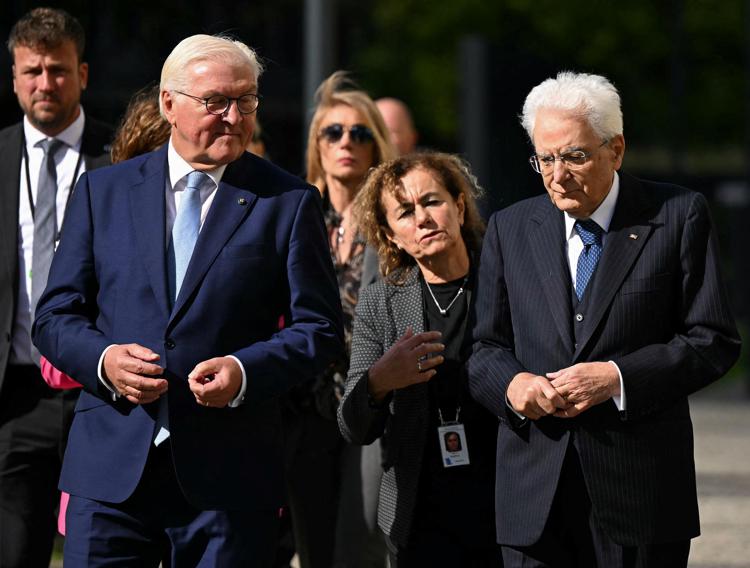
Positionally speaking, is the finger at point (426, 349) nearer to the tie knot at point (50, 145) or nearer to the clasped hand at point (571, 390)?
the clasped hand at point (571, 390)

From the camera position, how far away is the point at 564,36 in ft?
108

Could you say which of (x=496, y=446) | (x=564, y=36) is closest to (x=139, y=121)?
(x=496, y=446)

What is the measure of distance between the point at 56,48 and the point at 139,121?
55 centimetres

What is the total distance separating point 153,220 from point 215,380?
1.84 feet

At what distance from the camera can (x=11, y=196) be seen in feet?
18.8

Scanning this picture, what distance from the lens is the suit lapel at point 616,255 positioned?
4348 millimetres

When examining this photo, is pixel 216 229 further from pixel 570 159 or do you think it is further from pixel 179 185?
pixel 570 159

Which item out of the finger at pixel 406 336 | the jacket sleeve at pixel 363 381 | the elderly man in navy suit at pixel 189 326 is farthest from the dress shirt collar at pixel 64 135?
the finger at pixel 406 336

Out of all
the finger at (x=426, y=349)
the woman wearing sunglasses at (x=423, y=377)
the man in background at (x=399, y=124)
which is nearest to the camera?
the finger at (x=426, y=349)

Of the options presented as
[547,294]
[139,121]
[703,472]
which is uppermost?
[139,121]

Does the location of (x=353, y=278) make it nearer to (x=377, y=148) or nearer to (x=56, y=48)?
(x=377, y=148)

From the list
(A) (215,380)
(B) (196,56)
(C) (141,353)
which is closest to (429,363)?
(A) (215,380)

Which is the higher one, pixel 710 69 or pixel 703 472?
pixel 710 69

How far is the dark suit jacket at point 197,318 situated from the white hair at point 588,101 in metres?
0.75
